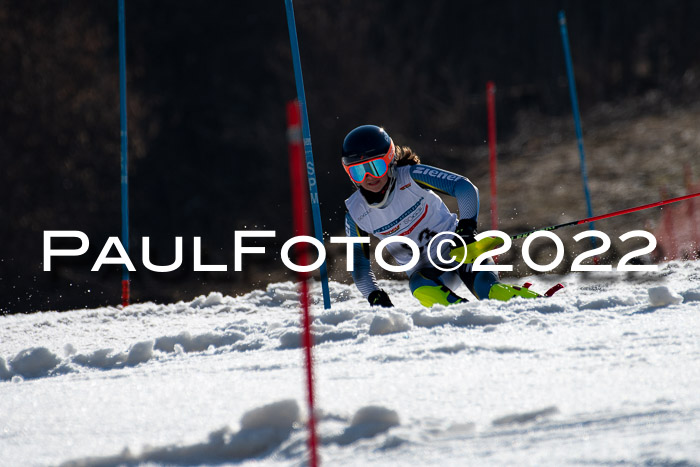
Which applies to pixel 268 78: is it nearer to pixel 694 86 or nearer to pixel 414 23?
pixel 414 23

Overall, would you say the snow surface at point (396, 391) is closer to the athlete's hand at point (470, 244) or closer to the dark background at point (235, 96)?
the athlete's hand at point (470, 244)

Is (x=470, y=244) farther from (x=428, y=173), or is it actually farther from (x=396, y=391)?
(x=396, y=391)

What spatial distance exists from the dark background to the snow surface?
910cm

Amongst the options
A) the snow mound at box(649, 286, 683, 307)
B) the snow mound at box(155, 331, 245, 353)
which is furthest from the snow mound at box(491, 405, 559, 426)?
the snow mound at box(155, 331, 245, 353)

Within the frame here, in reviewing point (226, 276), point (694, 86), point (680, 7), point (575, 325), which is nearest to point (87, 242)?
point (226, 276)

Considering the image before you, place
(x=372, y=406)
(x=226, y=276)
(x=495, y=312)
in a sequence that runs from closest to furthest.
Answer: (x=372, y=406) → (x=495, y=312) → (x=226, y=276)

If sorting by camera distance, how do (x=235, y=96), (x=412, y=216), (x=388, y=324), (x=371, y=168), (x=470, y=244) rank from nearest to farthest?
(x=388, y=324) < (x=470, y=244) < (x=371, y=168) < (x=412, y=216) < (x=235, y=96)

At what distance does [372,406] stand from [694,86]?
22602 millimetres

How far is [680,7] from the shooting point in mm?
24203

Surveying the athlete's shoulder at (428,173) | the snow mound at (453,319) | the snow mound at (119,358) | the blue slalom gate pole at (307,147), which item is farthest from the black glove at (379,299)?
the snow mound at (119,358)

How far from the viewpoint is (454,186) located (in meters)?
5.22

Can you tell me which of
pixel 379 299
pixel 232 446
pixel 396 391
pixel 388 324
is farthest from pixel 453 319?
pixel 232 446

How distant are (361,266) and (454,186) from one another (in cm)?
82

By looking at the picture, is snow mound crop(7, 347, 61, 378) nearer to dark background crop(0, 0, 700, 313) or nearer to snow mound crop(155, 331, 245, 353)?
snow mound crop(155, 331, 245, 353)
